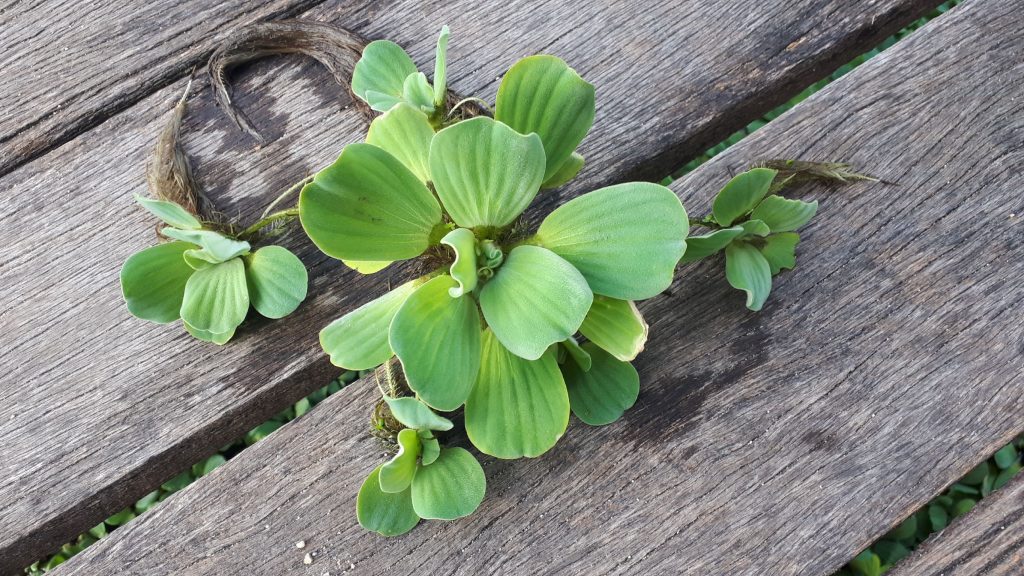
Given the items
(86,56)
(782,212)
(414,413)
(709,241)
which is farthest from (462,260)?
(86,56)

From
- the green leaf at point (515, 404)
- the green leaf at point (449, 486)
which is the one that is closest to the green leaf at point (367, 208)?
the green leaf at point (515, 404)

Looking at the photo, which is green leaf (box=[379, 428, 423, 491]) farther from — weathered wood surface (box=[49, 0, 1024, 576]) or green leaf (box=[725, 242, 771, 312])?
green leaf (box=[725, 242, 771, 312])

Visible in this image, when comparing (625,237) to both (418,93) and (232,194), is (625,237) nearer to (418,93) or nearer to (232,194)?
(418,93)

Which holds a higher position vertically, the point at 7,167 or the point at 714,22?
the point at 7,167

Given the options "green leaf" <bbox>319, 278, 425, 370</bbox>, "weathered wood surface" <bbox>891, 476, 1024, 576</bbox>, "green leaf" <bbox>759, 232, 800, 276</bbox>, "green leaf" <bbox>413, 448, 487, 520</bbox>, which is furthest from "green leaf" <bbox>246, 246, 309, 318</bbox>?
"weathered wood surface" <bbox>891, 476, 1024, 576</bbox>

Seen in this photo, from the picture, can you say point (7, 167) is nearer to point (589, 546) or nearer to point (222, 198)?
point (222, 198)

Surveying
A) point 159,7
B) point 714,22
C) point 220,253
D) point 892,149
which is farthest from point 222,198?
point 892,149

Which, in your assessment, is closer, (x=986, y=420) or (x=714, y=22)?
(x=986, y=420)
